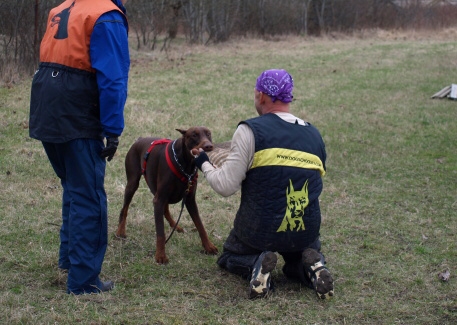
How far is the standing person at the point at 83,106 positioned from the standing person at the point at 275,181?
2.87ft

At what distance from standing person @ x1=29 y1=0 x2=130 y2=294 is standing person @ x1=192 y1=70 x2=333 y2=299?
874mm

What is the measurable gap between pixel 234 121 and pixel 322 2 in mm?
22810

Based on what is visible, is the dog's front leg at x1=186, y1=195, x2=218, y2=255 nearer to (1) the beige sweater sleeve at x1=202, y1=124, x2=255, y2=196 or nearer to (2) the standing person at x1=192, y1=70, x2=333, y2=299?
(2) the standing person at x1=192, y1=70, x2=333, y2=299

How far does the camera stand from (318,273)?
4406mm

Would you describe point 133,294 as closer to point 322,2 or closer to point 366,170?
point 366,170

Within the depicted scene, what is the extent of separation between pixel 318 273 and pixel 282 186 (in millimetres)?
679

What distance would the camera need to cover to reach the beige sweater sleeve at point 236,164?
4.39 metres

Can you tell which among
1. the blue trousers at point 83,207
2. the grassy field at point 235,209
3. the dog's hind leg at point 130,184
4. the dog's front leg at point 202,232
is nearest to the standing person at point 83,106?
the blue trousers at point 83,207

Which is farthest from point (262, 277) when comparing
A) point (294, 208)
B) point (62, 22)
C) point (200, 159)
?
point (62, 22)

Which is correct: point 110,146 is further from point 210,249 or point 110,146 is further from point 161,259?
point 210,249

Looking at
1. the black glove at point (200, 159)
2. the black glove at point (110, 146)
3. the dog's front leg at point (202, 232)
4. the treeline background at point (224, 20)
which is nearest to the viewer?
the black glove at point (110, 146)

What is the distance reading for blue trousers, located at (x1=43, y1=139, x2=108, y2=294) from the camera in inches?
165

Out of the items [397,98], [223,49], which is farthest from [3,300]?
[223,49]

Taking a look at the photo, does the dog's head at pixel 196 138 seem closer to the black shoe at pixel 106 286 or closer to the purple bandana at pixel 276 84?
the purple bandana at pixel 276 84
